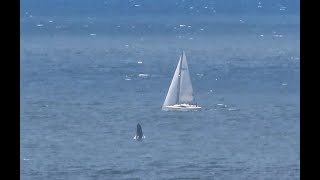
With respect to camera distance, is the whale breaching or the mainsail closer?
the whale breaching

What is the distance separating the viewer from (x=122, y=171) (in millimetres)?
25250

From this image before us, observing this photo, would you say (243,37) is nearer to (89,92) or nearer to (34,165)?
(89,92)

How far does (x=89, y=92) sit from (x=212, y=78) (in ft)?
24.4

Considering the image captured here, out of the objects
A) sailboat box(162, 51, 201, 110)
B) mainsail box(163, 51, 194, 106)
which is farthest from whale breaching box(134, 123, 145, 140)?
mainsail box(163, 51, 194, 106)

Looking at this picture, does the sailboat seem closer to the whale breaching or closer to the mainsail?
the mainsail

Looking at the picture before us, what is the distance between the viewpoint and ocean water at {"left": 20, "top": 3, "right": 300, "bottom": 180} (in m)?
25.9

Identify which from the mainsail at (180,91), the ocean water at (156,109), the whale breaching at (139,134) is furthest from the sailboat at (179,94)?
the whale breaching at (139,134)

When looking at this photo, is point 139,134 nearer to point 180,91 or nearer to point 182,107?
point 180,91

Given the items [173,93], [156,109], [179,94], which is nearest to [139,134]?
[173,93]

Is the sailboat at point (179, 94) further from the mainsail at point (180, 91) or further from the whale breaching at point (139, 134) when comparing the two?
the whale breaching at point (139, 134)

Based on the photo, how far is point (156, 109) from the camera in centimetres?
3366

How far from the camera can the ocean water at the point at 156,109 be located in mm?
25859

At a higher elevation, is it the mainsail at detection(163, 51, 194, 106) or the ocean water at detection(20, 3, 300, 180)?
the mainsail at detection(163, 51, 194, 106)
